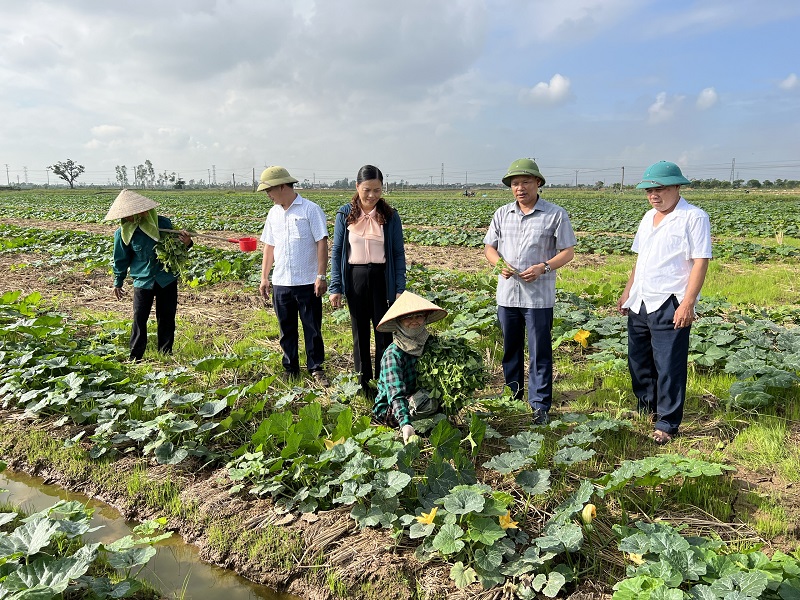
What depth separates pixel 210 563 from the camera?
9.33ft

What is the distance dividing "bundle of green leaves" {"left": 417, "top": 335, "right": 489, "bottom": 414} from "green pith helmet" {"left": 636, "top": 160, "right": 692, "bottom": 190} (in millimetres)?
1583

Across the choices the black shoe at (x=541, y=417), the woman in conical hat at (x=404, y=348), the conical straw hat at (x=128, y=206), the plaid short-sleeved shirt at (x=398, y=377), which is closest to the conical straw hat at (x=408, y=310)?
the woman in conical hat at (x=404, y=348)

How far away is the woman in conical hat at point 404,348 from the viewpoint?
3.45 meters

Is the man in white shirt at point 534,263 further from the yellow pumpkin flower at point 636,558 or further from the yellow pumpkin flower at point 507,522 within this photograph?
the yellow pumpkin flower at point 636,558

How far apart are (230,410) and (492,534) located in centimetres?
255

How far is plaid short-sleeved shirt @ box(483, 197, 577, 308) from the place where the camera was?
3.91m

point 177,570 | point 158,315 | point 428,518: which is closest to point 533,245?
point 428,518

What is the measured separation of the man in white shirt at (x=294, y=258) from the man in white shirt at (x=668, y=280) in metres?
2.64

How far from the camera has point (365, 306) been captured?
438cm

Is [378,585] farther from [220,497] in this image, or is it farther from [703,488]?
[703,488]

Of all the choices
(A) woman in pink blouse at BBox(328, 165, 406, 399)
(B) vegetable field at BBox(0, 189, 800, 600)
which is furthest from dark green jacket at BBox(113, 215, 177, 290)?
(A) woman in pink blouse at BBox(328, 165, 406, 399)

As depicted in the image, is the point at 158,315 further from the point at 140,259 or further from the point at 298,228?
the point at 298,228

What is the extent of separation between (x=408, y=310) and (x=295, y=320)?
183 centimetres

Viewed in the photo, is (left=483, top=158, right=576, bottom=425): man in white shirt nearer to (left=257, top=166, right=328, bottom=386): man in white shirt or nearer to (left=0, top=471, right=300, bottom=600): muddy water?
(left=257, top=166, right=328, bottom=386): man in white shirt
